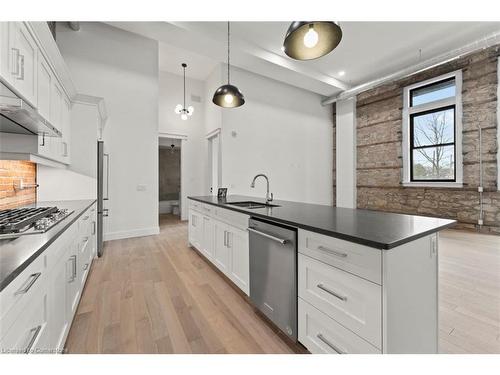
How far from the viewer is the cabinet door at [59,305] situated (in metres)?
1.20

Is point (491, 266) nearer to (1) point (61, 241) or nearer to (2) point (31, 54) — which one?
(1) point (61, 241)

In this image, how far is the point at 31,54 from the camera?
1858mm

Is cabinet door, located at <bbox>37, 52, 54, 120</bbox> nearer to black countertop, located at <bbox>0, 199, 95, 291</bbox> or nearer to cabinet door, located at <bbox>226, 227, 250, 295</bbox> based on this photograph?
black countertop, located at <bbox>0, 199, 95, 291</bbox>

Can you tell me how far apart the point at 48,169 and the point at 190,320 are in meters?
2.73

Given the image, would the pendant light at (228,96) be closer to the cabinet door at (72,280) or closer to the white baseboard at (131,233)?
the cabinet door at (72,280)

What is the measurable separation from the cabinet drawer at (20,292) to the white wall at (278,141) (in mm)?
4159

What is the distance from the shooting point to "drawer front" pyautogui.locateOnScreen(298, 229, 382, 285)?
3.20 ft


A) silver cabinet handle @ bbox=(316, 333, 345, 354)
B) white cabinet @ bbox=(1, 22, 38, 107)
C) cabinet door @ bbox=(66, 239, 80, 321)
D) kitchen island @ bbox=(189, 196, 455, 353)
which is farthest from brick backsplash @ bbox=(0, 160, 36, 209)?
silver cabinet handle @ bbox=(316, 333, 345, 354)

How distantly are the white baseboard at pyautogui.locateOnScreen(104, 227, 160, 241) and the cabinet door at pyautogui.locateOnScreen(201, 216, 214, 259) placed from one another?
6.71 ft

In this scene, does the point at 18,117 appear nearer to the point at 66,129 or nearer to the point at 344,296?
the point at 66,129

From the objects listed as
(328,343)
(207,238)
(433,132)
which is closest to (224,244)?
(207,238)
